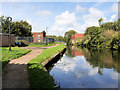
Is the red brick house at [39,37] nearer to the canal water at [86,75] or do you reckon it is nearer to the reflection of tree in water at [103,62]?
the reflection of tree in water at [103,62]

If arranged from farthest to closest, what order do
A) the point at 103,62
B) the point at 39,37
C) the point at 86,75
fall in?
1. the point at 39,37
2. the point at 103,62
3. the point at 86,75

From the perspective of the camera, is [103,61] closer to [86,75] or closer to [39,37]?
[86,75]

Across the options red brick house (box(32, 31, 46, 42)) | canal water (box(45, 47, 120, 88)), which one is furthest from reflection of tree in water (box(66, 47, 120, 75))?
red brick house (box(32, 31, 46, 42))

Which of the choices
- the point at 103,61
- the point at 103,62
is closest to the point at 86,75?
the point at 103,62

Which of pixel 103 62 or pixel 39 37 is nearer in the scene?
pixel 103 62

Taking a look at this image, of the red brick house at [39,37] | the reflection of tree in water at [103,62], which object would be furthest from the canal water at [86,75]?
the red brick house at [39,37]

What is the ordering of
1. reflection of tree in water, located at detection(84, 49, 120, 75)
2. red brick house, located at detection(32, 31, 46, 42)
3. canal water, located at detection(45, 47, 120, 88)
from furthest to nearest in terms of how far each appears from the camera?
red brick house, located at detection(32, 31, 46, 42) → reflection of tree in water, located at detection(84, 49, 120, 75) → canal water, located at detection(45, 47, 120, 88)

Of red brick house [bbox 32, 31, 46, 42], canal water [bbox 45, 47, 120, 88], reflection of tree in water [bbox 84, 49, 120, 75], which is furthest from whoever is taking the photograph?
red brick house [bbox 32, 31, 46, 42]

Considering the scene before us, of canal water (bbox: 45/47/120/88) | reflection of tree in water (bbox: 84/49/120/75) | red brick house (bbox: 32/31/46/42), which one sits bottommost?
canal water (bbox: 45/47/120/88)

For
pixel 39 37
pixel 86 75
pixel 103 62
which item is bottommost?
pixel 86 75

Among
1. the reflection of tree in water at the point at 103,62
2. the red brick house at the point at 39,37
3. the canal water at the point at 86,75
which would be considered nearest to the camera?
the canal water at the point at 86,75

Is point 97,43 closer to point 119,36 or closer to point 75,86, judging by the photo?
point 119,36

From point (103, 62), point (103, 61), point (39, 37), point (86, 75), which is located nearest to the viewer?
point (86, 75)

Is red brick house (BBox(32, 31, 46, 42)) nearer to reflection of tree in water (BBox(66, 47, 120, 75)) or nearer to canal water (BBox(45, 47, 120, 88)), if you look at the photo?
reflection of tree in water (BBox(66, 47, 120, 75))
